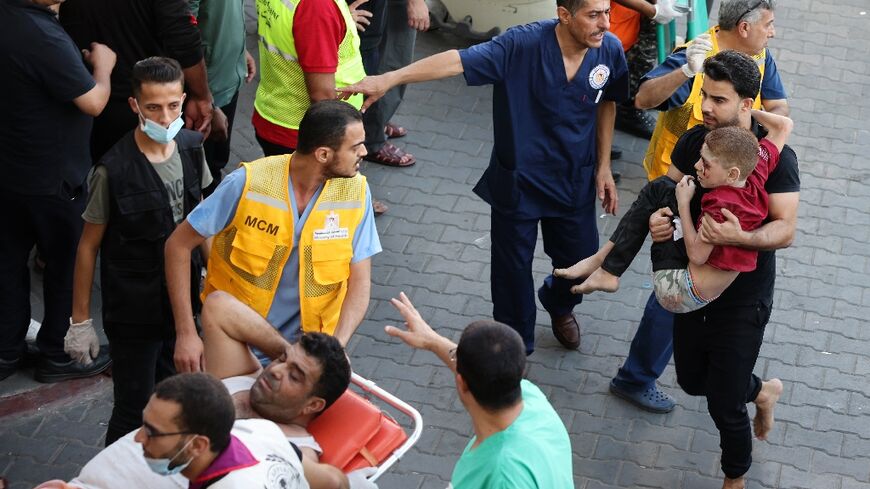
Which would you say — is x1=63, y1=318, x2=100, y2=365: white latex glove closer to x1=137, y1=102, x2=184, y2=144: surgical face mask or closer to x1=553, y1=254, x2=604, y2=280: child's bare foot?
x1=137, y1=102, x2=184, y2=144: surgical face mask

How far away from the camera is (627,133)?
7414 mm

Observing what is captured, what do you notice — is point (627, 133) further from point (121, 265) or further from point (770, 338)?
point (121, 265)

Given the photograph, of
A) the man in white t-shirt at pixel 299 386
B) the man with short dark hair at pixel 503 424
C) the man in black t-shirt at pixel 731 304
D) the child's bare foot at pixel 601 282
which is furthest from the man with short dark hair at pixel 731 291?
the man in white t-shirt at pixel 299 386

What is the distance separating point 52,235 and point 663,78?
2.71 m

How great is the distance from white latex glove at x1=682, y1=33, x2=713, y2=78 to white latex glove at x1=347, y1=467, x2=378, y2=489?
2.21 m

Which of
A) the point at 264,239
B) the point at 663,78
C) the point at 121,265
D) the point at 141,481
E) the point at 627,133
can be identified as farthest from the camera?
the point at 627,133

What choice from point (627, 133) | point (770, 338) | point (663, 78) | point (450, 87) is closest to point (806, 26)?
point (627, 133)

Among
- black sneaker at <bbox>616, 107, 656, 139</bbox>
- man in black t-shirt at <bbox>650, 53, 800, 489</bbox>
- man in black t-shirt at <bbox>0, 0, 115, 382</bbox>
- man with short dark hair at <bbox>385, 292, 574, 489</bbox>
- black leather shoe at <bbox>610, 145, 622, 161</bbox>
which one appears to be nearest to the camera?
man with short dark hair at <bbox>385, 292, 574, 489</bbox>

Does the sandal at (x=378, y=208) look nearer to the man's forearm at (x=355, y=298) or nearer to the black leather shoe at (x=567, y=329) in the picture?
the black leather shoe at (x=567, y=329)

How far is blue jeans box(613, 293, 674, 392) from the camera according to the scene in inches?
195

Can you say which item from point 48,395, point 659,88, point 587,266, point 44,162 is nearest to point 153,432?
point 44,162

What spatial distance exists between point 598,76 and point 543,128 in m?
0.32

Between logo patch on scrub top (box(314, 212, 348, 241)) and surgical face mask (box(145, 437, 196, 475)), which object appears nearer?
surgical face mask (box(145, 437, 196, 475))

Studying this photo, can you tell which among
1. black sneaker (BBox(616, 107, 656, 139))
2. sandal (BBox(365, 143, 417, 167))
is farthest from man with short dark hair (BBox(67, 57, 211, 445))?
black sneaker (BBox(616, 107, 656, 139))
